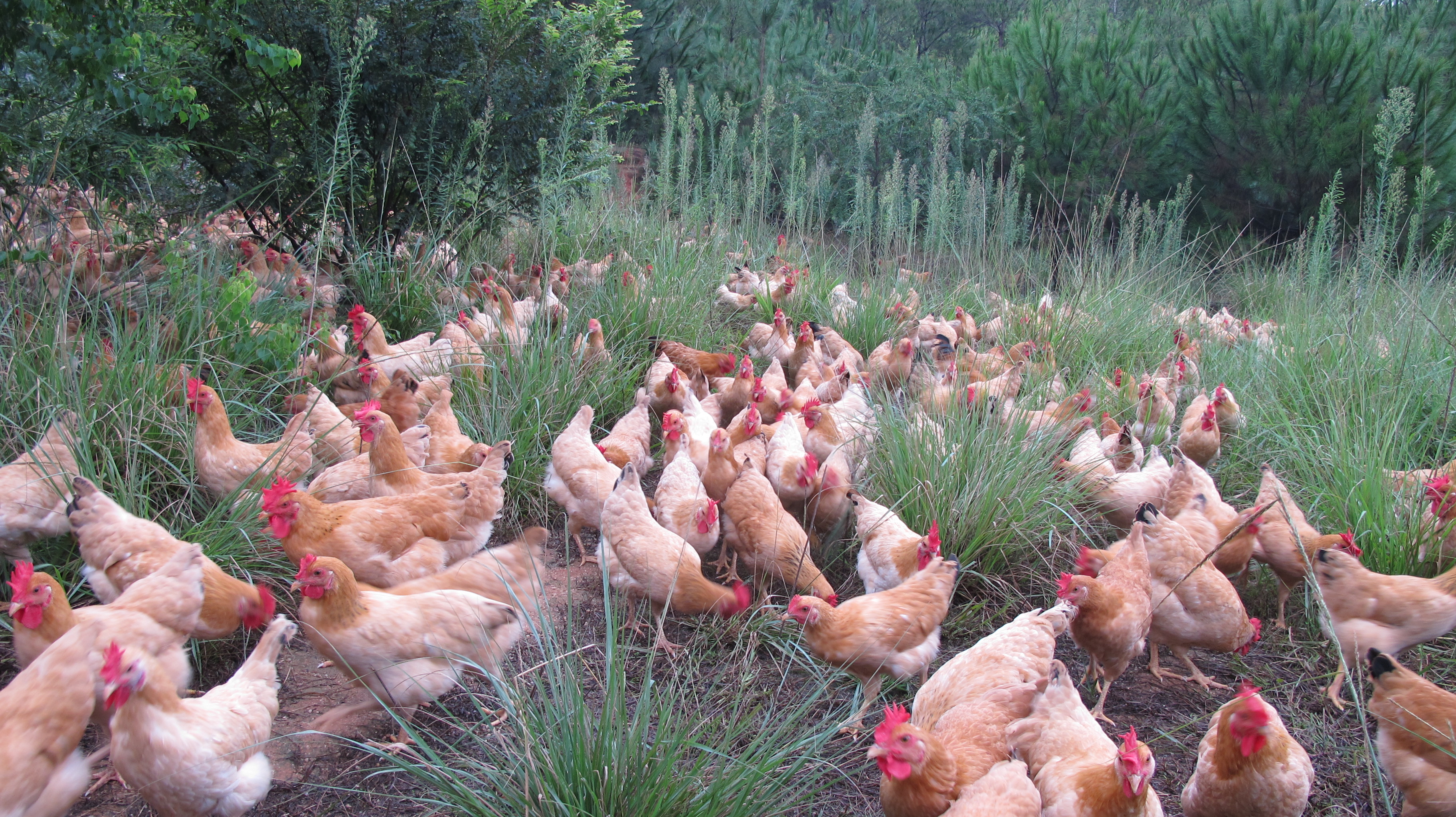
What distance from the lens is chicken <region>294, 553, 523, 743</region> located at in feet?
9.21

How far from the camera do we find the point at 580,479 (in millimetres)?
4289

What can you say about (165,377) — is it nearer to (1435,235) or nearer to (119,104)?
(119,104)

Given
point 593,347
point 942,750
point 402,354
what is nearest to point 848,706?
point 942,750

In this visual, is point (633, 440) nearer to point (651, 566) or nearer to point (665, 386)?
point (665, 386)

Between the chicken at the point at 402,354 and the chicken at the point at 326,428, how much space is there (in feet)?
2.55

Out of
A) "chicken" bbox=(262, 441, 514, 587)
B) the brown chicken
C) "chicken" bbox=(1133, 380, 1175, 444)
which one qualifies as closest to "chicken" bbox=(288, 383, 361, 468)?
"chicken" bbox=(262, 441, 514, 587)

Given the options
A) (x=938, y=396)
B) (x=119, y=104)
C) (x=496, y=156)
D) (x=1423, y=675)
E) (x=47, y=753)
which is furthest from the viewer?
(x=496, y=156)

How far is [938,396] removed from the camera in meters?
5.29

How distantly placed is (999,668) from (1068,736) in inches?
13.3

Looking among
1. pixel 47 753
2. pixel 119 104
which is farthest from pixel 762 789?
pixel 119 104

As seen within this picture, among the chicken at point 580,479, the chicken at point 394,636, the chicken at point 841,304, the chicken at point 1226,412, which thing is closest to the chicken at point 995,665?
the chicken at point 394,636

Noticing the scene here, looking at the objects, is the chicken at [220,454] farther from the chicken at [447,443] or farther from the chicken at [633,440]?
the chicken at [633,440]

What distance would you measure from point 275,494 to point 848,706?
229 cm

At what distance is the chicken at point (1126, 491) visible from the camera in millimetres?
4375
